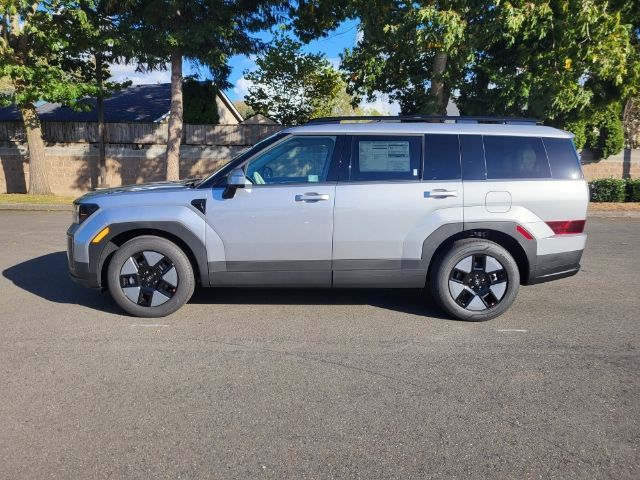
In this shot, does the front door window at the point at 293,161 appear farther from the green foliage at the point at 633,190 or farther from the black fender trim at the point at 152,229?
the green foliage at the point at 633,190

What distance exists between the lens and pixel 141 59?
16.5m

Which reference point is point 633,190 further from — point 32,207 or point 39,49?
point 39,49

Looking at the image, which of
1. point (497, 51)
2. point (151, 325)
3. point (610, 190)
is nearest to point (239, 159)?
point (151, 325)

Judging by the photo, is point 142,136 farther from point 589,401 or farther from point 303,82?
point 589,401

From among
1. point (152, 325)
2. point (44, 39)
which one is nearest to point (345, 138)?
point (152, 325)

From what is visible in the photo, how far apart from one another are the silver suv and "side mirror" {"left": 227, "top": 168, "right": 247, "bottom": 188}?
0.08 meters

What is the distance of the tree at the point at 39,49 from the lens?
14.7 m

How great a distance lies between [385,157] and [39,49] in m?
15.9

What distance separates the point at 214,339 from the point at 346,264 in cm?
139

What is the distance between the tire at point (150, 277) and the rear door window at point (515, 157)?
3081mm

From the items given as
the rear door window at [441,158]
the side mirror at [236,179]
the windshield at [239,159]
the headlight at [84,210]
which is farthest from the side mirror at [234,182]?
the rear door window at [441,158]

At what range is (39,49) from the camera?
16359 millimetres

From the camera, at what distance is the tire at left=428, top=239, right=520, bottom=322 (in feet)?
15.9

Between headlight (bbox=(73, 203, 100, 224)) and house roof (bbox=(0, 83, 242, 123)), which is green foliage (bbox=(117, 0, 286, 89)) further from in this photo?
headlight (bbox=(73, 203, 100, 224))
